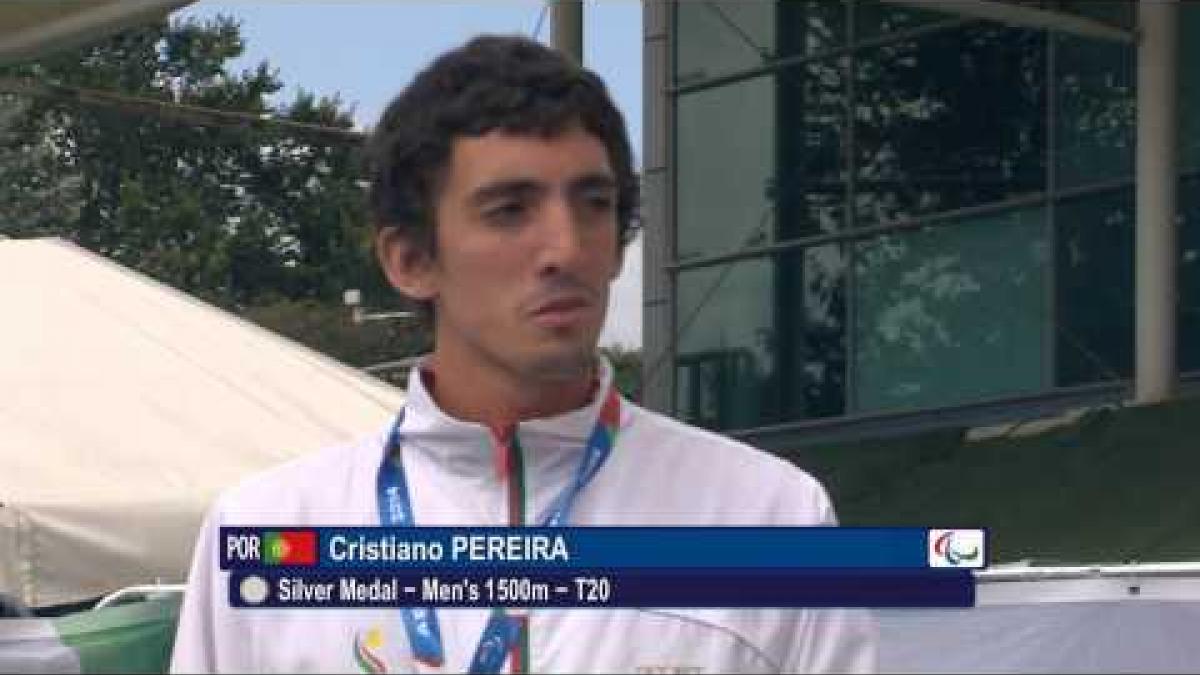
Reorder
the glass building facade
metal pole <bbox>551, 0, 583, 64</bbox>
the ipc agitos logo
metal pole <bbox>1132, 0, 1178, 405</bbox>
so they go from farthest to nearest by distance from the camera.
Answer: metal pole <bbox>551, 0, 583, 64</bbox>
the glass building facade
metal pole <bbox>1132, 0, 1178, 405</bbox>
the ipc agitos logo

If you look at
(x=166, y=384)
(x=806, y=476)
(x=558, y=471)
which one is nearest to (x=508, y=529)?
(x=558, y=471)

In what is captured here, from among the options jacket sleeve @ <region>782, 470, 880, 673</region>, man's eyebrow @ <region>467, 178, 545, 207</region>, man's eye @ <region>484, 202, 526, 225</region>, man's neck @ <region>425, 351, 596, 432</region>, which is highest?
man's eyebrow @ <region>467, 178, 545, 207</region>

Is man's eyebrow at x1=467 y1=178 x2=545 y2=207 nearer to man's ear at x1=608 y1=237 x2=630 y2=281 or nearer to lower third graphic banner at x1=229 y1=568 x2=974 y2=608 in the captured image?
man's ear at x1=608 y1=237 x2=630 y2=281

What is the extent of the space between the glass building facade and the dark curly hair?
18.9 meters

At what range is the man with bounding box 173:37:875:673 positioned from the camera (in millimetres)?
3291

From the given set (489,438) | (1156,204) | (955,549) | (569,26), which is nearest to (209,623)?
(489,438)

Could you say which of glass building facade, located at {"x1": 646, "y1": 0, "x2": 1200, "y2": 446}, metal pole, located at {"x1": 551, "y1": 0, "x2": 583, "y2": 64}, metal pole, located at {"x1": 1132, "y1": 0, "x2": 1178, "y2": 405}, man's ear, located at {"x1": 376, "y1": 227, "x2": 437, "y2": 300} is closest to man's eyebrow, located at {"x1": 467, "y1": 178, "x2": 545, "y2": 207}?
man's ear, located at {"x1": 376, "y1": 227, "x2": 437, "y2": 300}

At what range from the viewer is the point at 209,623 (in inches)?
135

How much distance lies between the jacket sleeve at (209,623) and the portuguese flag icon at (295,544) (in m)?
0.06

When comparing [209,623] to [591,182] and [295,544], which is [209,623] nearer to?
[295,544]

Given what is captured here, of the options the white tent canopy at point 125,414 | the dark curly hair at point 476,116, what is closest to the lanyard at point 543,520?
the dark curly hair at point 476,116

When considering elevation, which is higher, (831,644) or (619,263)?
(619,263)

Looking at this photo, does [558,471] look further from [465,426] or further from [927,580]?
[927,580]

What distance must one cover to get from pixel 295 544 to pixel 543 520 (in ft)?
1.04
